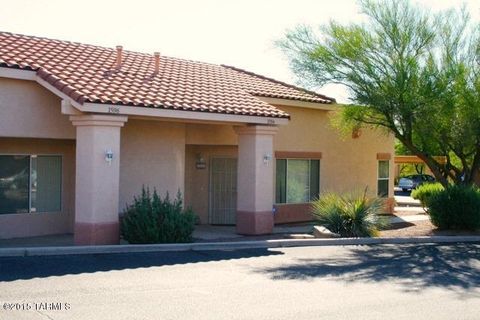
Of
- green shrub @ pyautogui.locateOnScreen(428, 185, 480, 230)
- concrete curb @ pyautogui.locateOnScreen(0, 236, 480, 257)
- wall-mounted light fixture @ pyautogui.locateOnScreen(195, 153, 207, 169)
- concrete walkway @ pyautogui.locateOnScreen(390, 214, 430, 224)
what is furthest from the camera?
concrete walkway @ pyautogui.locateOnScreen(390, 214, 430, 224)

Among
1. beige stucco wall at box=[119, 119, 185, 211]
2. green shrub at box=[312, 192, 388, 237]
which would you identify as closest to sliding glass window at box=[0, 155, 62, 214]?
beige stucco wall at box=[119, 119, 185, 211]

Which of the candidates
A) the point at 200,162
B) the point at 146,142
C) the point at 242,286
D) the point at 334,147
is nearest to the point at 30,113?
the point at 146,142

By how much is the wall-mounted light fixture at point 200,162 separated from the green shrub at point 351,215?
402 centimetres

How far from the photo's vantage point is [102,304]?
966 centimetres

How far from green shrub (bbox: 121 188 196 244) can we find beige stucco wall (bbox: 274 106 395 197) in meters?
6.55

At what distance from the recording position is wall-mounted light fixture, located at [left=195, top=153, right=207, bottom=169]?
21.5 meters

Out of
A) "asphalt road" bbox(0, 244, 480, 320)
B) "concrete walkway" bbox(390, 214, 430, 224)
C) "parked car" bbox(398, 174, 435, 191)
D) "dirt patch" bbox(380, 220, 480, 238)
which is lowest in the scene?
"asphalt road" bbox(0, 244, 480, 320)

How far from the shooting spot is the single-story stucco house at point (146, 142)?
15406 millimetres

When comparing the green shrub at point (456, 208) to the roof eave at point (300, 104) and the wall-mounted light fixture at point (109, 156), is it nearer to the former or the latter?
the roof eave at point (300, 104)

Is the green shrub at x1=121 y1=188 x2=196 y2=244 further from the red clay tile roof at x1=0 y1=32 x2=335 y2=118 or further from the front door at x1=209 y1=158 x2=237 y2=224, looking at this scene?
the front door at x1=209 y1=158 x2=237 y2=224

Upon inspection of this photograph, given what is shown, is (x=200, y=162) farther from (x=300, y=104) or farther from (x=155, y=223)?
(x=155, y=223)

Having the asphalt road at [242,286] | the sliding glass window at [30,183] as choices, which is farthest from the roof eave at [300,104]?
the asphalt road at [242,286]

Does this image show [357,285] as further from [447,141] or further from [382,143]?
[382,143]

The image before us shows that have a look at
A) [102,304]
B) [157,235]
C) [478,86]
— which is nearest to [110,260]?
[157,235]
